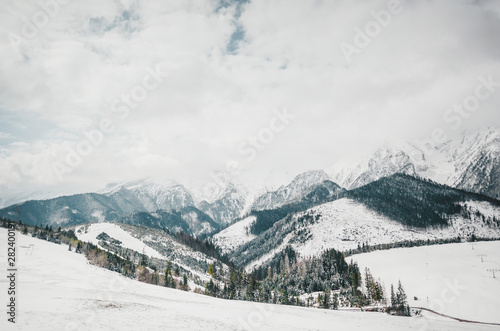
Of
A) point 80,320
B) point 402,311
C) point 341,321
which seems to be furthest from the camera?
point 402,311

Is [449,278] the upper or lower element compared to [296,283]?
upper

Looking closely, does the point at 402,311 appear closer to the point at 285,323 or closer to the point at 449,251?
the point at 285,323

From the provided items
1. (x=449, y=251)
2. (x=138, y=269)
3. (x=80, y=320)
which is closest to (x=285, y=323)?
(x=80, y=320)

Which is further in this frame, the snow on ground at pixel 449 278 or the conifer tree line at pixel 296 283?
the conifer tree line at pixel 296 283

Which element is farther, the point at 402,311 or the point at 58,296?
the point at 402,311

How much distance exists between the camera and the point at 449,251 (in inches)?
7525

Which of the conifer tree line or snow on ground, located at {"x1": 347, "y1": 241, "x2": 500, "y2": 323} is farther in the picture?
the conifer tree line

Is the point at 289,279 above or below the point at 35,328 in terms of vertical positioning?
below

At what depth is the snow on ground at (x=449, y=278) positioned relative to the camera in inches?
3777

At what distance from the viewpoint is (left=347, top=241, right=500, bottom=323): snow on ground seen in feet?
→ 315

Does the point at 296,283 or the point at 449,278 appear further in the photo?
the point at 296,283

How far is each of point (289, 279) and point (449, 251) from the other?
402 ft

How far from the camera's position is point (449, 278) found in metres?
125

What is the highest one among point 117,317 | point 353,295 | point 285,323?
point 117,317
